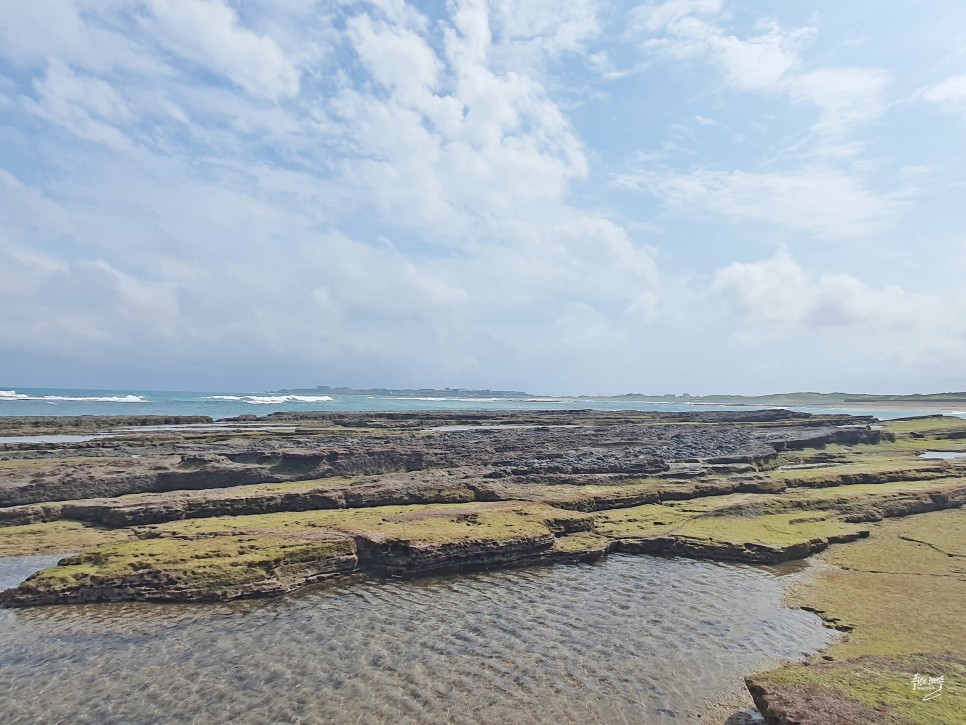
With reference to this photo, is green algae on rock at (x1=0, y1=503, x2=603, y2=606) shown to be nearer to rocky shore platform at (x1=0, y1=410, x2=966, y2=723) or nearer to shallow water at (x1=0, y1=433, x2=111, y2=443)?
rocky shore platform at (x1=0, y1=410, x2=966, y2=723)

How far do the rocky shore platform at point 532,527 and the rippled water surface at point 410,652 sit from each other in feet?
3.83

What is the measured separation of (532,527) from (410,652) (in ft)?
28.0

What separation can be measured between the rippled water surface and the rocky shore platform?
1.17 metres

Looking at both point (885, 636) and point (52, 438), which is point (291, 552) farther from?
point (52, 438)

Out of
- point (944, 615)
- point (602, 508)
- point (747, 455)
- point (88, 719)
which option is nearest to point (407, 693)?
point (88, 719)

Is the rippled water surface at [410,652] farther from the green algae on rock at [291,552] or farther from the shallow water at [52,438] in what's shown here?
the shallow water at [52,438]

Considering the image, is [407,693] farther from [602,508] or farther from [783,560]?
[602,508]

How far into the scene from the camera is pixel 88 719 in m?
9.74

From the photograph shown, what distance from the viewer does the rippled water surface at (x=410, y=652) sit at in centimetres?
1016

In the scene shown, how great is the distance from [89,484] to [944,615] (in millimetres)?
33806

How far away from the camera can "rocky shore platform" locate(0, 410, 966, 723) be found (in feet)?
39.8

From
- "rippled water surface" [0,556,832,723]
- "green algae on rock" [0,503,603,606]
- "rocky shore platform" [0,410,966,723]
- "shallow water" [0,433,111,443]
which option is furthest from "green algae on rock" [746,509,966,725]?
"shallow water" [0,433,111,443]

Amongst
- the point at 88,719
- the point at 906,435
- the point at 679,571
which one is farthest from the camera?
the point at 906,435

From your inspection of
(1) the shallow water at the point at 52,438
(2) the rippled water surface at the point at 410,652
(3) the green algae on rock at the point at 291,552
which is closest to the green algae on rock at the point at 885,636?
(2) the rippled water surface at the point at 410,652
